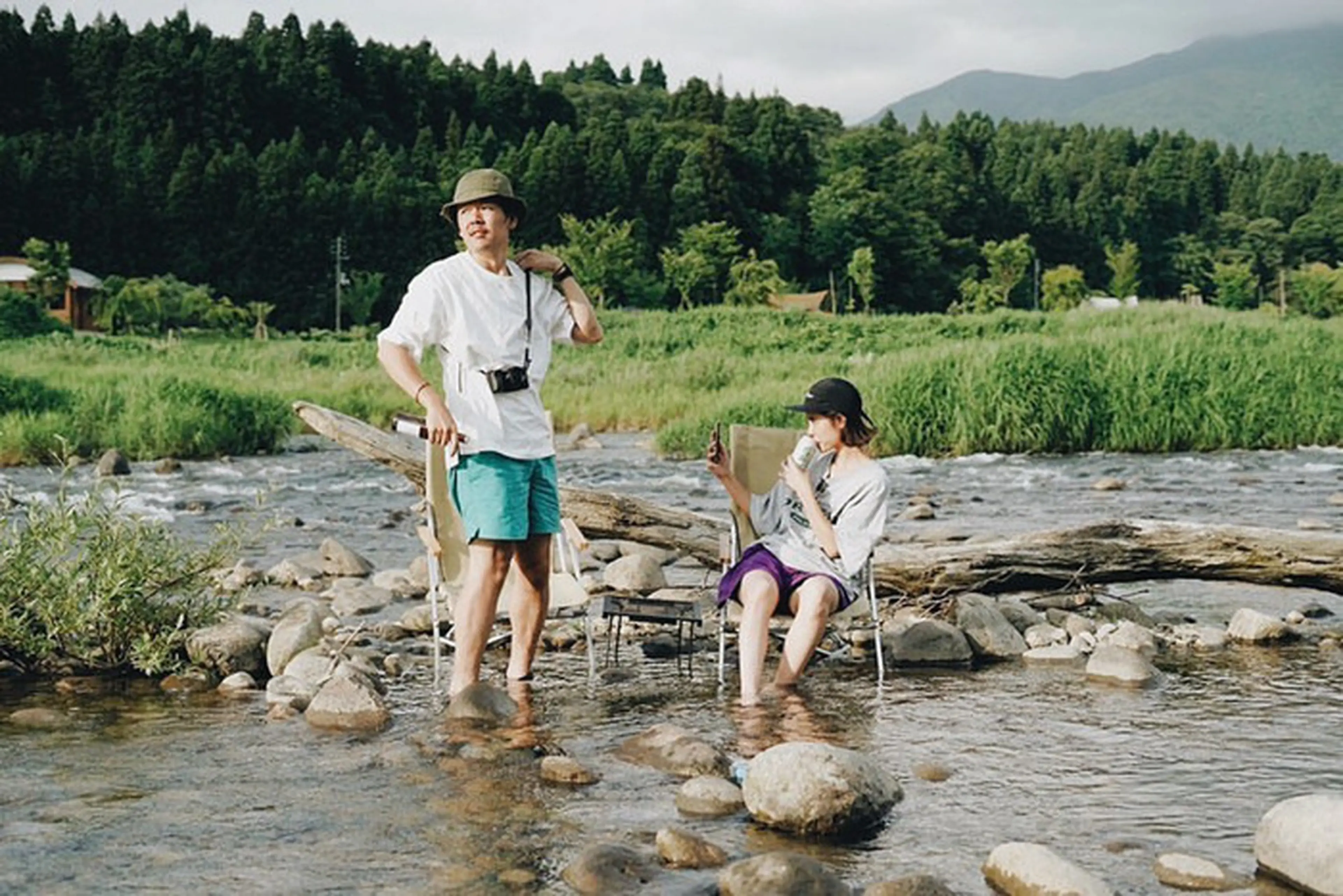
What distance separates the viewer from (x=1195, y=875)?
393 centimetres

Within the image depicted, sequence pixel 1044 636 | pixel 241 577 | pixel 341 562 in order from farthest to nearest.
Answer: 1. pixel 341 562
2. pixel 241 577
3. pixel 1044 636

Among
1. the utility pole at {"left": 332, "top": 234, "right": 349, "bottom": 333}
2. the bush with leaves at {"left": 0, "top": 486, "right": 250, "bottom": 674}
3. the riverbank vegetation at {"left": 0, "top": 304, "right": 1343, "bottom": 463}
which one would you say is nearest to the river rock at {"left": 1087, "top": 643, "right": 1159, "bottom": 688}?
the bush with leaves at {"left": 0, "top": 486, "right": 250, "bottom": 674}

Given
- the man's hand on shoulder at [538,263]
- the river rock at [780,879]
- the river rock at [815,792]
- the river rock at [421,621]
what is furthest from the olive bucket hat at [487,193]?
the river rock at [780,879]

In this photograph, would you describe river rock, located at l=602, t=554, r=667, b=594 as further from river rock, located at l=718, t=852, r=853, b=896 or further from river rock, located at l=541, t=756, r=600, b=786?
river rock, located at l=718, t=852, r=853, b=896

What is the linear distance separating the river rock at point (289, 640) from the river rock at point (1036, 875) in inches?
153

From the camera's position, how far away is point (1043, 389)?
20.4 metres

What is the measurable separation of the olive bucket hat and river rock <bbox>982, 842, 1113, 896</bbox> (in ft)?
10.1

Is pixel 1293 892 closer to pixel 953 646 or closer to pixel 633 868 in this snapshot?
pixel 633 868

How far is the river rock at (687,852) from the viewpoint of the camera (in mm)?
4094

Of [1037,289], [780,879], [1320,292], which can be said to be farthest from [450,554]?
[1037,289]

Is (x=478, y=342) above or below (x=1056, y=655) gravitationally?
above

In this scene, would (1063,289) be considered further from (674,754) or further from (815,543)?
(674,754)

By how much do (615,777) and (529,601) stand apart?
1373 millimetres

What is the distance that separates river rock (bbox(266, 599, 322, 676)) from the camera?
6938 mm
